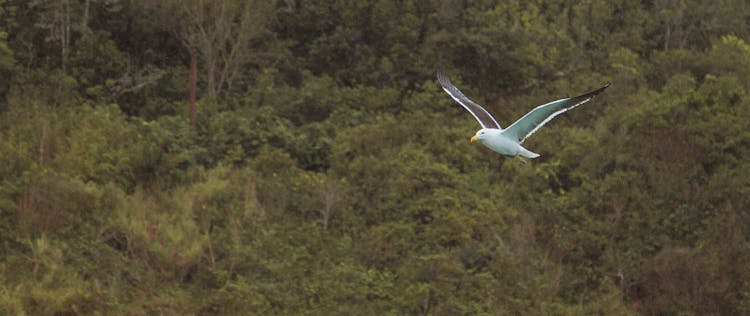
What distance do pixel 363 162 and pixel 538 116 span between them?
8931 millimetres

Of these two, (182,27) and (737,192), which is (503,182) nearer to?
(737,192)

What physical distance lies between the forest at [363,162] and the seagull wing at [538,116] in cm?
617

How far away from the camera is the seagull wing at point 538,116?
9.83m

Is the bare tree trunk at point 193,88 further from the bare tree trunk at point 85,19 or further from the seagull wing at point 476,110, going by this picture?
the seagull wing at point 476,110

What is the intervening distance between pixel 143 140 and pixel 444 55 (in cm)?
586

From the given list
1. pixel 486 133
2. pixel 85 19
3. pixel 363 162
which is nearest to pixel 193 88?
pixel 85 19

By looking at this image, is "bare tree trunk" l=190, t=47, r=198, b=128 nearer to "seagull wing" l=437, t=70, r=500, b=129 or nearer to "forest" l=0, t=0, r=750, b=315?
"forest" l=0, t=0, r=750, b=315

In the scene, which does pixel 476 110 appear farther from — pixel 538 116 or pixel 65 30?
pixel 65 30

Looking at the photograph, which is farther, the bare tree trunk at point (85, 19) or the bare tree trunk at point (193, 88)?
the bare tree trunk at point (85, 19)

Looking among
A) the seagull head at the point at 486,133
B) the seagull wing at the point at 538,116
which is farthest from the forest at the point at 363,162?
the seagull wing at the point at 538,116

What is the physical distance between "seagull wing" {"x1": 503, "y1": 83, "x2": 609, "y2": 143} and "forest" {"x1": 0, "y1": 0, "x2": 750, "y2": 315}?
20.2 ft

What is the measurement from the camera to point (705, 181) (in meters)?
18.7

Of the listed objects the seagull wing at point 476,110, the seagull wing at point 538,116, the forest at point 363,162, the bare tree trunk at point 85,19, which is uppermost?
the seagull wing at point 538,116

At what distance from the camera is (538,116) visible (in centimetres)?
1029
